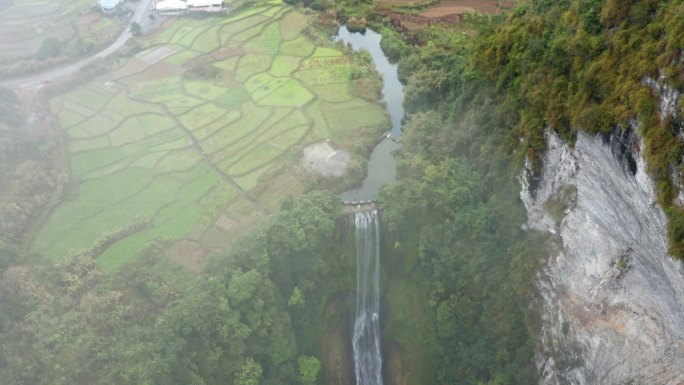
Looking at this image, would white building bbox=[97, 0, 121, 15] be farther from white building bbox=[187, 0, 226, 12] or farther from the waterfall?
the waterfall

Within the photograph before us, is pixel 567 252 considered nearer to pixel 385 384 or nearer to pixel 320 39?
pixel 385 384

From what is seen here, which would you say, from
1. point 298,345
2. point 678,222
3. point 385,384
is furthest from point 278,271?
point 678,222

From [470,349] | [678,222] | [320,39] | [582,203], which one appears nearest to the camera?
[678,222]

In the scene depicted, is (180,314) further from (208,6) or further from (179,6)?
(179,6)

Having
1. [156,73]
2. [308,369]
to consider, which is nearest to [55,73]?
[156,73]

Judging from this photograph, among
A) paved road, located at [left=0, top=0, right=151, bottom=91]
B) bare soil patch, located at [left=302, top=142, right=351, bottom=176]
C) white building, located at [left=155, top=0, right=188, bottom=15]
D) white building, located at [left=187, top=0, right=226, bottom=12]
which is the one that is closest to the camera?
bare soil patch, located at [left=302, top=142, right=351, bottom=176]

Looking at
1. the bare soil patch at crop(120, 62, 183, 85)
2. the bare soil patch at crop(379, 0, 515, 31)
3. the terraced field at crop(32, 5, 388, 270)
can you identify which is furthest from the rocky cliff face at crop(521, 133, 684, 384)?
the bare soil patch at crop(120, 62, 183, 85)
